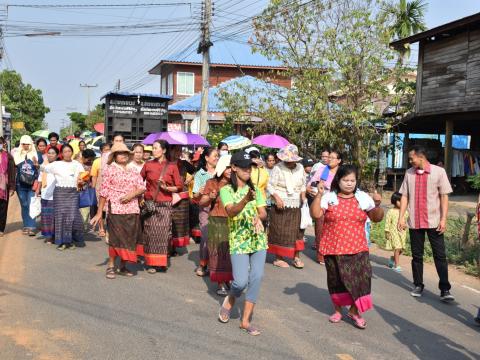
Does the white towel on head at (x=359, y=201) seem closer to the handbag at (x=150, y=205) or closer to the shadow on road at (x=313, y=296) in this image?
the shadow on road at (x=313, y=296)

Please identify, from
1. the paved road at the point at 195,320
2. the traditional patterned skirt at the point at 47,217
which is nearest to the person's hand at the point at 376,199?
the paved road at the point at 195,320

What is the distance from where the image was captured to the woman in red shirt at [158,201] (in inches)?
298

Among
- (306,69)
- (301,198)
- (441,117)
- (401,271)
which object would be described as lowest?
(401,271)

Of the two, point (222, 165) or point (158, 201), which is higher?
point (222, 165)

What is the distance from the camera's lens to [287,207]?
8.24 meters

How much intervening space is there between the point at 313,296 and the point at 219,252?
1.28 meters

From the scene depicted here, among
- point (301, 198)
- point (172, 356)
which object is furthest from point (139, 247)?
point (172, 356)

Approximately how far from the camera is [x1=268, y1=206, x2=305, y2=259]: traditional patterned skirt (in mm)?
8219

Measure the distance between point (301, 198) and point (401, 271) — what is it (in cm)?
192

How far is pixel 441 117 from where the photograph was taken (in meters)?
17.8

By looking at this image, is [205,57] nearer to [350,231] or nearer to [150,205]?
[150,205]

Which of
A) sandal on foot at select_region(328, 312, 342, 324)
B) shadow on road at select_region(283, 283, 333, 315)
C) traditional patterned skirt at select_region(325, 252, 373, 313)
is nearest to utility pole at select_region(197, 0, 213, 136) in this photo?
shadow on road at select_region(283, 283, 333, 315)

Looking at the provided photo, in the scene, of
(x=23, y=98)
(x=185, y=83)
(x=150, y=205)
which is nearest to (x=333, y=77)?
(x=150, y=205)

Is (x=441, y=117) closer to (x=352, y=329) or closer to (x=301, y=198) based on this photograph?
(x=301, y=198)
